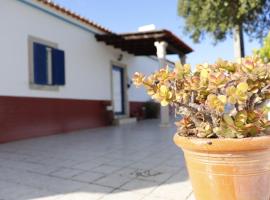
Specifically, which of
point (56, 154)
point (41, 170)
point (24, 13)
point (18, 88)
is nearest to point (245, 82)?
point (41, 170)

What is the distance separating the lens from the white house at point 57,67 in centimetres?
662

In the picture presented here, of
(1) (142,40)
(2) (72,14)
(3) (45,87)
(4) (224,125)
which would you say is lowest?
(4) (224,125)

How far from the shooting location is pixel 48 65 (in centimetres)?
767

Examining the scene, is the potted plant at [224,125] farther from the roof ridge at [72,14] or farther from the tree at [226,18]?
the tree at [226,18]

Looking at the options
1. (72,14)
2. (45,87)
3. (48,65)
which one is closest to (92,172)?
(45,87)

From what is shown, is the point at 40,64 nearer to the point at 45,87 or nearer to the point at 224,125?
the point at 45,87

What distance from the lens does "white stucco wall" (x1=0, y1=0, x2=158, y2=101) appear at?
6561 mm

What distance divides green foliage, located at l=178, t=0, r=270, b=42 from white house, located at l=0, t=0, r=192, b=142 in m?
1.86

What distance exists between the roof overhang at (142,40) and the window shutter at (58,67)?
7.01 ft

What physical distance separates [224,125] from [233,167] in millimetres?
256

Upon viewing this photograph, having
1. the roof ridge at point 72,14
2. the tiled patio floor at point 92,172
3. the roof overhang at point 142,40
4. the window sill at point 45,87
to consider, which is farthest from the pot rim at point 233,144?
the roof overhang at point 142,40

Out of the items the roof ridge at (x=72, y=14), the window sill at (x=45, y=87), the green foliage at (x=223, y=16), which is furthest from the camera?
the green foliage at (x=223, y=16)

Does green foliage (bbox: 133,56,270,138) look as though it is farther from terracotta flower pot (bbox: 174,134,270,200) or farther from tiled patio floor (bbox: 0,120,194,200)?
tiled patio floor (bbox: 0,120,194,200)

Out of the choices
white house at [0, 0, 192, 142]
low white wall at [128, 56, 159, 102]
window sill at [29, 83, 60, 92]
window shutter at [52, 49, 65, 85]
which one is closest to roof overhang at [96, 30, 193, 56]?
white house at [0, 0, 192, 142]
